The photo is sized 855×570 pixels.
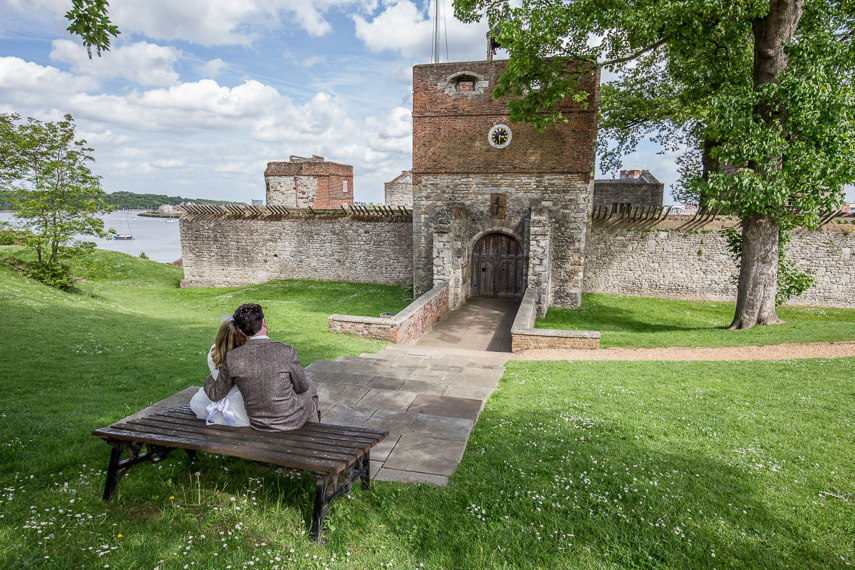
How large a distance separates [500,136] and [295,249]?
34.2ft

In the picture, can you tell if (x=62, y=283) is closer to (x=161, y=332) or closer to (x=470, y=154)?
(x=161, y=332)

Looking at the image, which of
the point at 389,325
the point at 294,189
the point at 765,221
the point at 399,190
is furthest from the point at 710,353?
the point at 399,190

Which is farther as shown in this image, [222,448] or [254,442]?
[254,442]

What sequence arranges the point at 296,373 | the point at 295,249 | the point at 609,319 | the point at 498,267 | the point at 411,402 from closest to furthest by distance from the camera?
1. the point at 296,373
2. the point at 411,402
3. the point at 609,319
4. the point at 498,267
5. the point at 295,249

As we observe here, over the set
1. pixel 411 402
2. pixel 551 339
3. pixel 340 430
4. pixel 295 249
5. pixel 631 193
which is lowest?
pixel 551 339

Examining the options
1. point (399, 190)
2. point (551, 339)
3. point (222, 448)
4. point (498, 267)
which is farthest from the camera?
point (399, 190)

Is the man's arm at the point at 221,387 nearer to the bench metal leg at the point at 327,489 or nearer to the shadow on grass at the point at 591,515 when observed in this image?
the bench metal leg at the point at 327,489

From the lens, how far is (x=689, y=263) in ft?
58.9

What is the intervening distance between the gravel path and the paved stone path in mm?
1102

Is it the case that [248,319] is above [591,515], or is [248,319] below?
above

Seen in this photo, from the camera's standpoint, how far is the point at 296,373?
364 centimetres

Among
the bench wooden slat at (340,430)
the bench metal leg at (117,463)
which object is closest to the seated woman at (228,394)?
the bench wooden slat at (340,430)

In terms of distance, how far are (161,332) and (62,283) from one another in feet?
29.0

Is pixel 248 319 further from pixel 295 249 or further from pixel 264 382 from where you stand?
pixel 295 249
